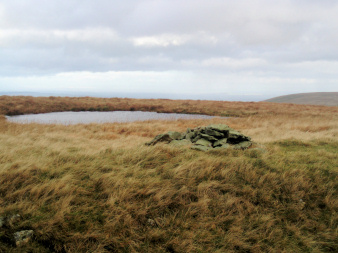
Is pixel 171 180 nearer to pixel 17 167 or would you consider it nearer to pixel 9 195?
pixel 9 195

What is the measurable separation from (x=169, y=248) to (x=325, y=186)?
16.1 feet

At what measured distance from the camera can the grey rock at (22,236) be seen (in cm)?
325

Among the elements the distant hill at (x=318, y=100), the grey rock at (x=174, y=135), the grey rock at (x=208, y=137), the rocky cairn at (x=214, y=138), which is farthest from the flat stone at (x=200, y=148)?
the distant hill at (x=318, y=100)

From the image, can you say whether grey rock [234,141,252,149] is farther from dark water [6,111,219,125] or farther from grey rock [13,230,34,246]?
dark water [6,111,219,125]

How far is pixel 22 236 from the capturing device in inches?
131

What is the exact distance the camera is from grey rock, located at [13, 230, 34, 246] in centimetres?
325

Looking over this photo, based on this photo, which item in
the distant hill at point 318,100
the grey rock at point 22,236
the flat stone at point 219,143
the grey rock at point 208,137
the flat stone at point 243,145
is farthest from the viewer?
the distant hill at point 318,100

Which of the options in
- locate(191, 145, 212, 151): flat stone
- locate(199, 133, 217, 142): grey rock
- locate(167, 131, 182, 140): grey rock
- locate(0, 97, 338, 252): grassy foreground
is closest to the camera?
locate(0, 97, 338, 252): grassy foreground

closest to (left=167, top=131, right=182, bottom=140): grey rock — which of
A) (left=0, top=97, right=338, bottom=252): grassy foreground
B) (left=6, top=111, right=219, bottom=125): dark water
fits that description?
(left=0, top=97, right=338, bottom=252): grassy foreground

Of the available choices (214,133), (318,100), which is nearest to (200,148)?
(214,133)

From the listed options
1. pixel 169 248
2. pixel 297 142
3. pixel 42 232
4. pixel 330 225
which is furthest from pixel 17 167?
pixel 297 142

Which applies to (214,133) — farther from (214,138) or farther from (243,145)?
(243,145)

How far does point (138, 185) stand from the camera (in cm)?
498

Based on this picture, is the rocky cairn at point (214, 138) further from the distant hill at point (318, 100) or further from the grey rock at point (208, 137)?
the distant hill at point (318, 100)
